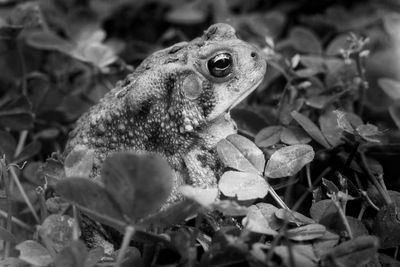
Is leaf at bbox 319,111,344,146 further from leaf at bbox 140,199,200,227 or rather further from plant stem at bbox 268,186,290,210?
leaf at bbox 140,199,200,227

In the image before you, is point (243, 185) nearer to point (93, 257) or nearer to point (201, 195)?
point (201, 195)

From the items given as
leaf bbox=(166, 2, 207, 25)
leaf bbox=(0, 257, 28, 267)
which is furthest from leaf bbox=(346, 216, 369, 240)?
leaf bbox=(166, 2, 207, 25)

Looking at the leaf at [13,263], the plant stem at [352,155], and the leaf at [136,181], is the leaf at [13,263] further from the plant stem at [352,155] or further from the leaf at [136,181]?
the plant stem at [352,155]

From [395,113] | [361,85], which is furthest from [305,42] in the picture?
[395,113]

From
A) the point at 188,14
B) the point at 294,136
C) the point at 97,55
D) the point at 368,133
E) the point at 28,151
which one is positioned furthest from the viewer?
the point at 188,14

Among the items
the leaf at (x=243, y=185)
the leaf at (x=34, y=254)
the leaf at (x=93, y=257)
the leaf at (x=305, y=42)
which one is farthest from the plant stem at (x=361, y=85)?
the leaf at (x=34, y=254)

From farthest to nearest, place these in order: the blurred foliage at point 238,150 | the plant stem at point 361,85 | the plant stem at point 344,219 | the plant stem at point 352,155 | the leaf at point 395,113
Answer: the plant stem at point 361,85 → the leaf at point 395,113 → the plant stem at point 352,155 → the plant stem at point 344,219 → the blurred foliage at point 238,150
